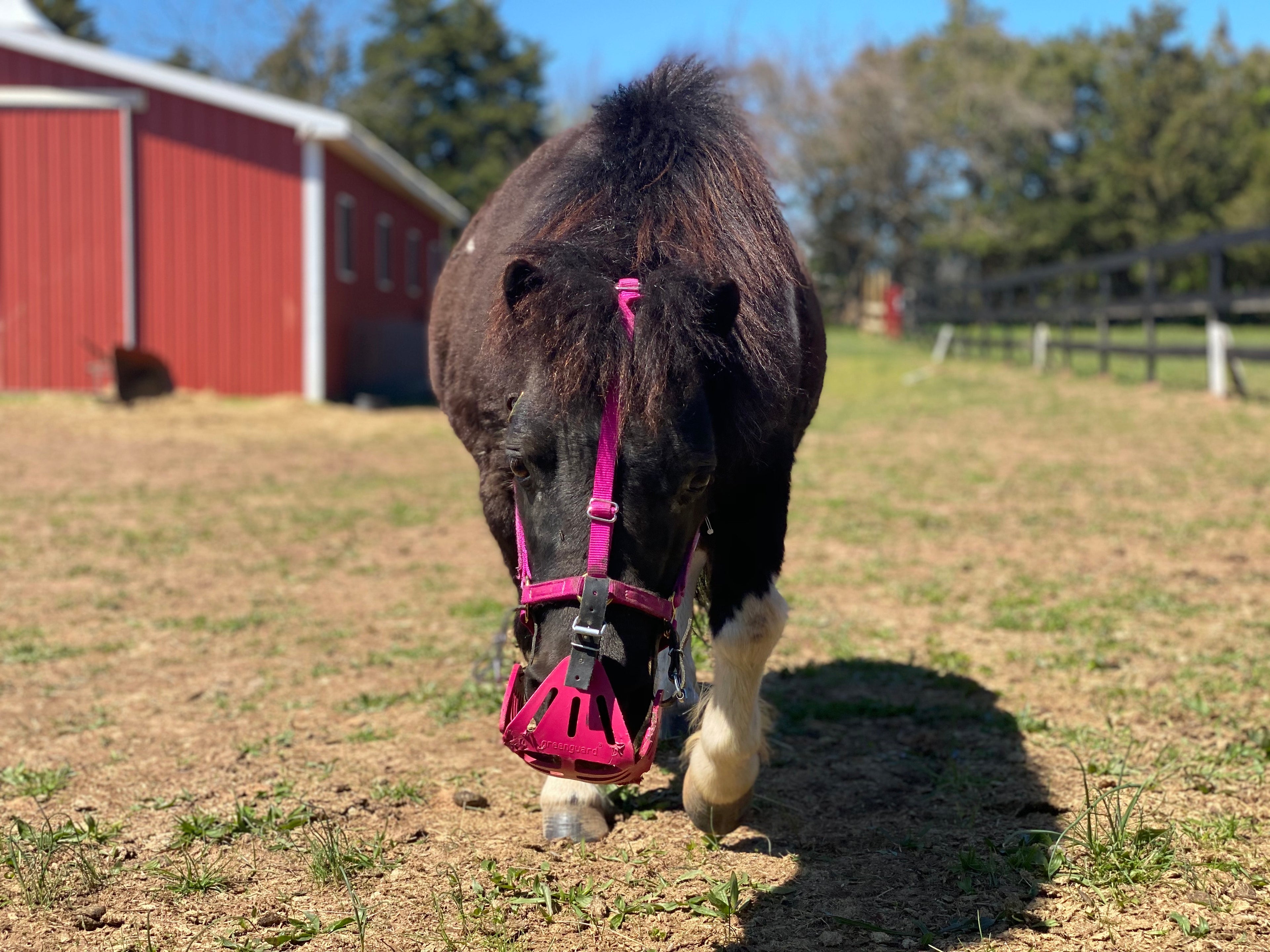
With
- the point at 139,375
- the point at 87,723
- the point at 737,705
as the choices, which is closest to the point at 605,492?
the point at 737,705

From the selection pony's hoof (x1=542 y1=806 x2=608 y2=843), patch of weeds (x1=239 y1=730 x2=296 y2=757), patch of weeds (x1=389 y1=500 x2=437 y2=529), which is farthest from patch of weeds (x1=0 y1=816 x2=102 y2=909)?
patch of weeds (x1=389 y1=500 x2=437 y2=529)

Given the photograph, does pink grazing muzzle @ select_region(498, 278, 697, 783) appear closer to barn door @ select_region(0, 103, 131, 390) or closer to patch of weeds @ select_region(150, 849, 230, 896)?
patch of weeds @ select_region(150, 849, 230, 896)

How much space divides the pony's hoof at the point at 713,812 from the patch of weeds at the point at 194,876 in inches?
44.6

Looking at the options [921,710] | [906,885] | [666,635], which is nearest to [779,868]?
[906,885]

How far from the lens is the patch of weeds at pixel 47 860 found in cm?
239

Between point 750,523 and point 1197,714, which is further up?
point 750,523

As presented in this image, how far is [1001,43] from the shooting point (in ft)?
134

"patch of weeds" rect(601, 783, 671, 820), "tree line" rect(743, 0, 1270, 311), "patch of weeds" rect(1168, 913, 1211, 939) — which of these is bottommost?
"patch of weeds" rect(601, 783, 671, 820)

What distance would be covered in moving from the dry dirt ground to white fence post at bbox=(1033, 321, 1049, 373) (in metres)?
9.14

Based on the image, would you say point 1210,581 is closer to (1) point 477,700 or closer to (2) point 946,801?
(2) point 946,801

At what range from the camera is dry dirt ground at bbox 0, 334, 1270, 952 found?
237cm

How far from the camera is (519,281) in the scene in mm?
2234

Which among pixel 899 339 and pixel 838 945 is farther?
pixel 899 339

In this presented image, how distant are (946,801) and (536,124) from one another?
1663 inches
